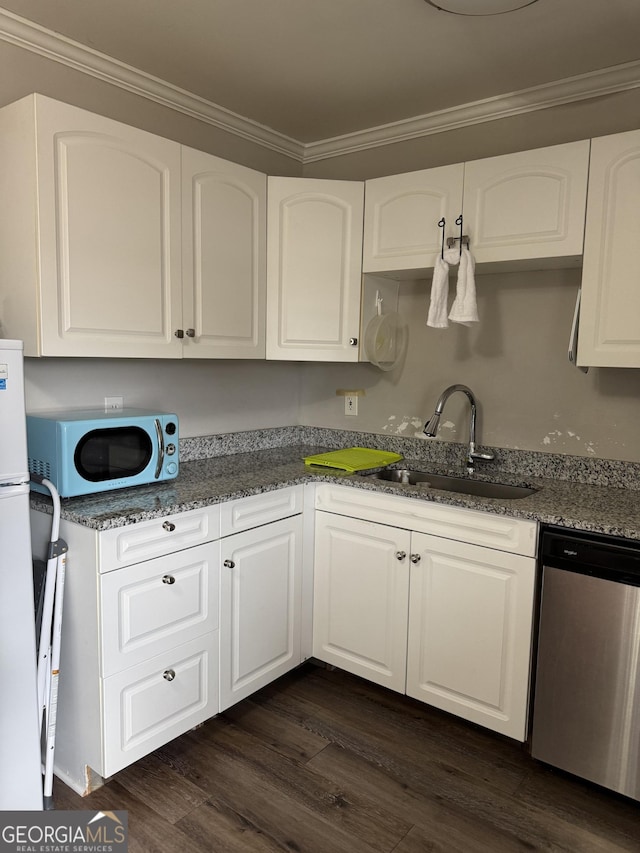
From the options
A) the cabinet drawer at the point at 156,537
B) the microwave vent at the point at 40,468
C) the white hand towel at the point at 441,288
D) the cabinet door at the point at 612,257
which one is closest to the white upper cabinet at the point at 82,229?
the microwave vent at the point at 40,468

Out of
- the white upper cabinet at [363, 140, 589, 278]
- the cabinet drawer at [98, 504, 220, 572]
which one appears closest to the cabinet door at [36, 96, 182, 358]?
the cabinet drawer at [98, 504, 220, 572]

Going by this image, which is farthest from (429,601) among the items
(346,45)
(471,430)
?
(346,45)

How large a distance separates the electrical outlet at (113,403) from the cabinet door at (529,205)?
4.74 ft

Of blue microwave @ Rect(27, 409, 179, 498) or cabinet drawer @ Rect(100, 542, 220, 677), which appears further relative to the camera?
blue microwave @ Rect(27, 409, 179, 498)

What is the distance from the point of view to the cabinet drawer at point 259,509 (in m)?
2.01

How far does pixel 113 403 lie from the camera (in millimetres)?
2264

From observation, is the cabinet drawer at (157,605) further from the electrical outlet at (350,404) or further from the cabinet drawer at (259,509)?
the electrical outlet at (350,404)

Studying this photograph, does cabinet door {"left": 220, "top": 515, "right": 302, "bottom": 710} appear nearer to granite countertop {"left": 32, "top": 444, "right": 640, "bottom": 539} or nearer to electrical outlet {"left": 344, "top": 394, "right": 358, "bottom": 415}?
granite countertop {"left": 32, "top": 444, "right": 640, "bottom": 539}

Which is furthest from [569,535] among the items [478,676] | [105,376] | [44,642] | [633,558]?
[105,376]

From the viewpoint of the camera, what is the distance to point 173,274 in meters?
2.11

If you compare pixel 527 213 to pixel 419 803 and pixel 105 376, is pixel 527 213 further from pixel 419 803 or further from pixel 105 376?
pixel 419 803

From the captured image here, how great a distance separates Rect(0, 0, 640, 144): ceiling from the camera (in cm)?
182

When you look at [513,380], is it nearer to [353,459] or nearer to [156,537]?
[353,459]

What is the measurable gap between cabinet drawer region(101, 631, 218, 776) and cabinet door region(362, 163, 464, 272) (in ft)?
5.15
